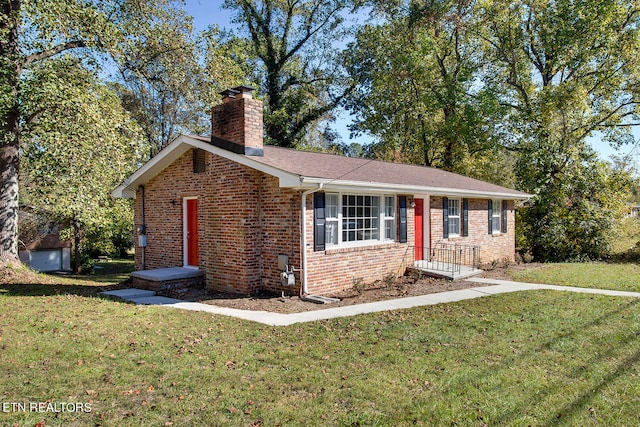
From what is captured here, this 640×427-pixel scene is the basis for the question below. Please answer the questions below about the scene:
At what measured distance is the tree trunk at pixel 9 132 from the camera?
440 inches

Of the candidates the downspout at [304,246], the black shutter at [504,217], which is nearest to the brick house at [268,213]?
the downspout at [304,246]

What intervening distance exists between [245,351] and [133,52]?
39.0ft

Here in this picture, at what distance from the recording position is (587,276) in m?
13.0

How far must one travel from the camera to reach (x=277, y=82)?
27266mm

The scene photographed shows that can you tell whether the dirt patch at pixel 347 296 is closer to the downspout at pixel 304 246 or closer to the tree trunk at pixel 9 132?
the downspout at pixel 304 246

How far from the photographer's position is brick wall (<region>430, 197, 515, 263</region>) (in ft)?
45.4

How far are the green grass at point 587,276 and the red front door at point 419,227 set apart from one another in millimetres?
2922

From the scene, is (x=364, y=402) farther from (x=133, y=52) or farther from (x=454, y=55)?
(x=454, y=55)

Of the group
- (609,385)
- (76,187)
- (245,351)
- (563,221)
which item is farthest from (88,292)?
(563,221)

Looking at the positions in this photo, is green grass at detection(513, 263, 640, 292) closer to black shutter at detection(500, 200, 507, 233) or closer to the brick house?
black shutter at detection(500, 200, 507, 233)

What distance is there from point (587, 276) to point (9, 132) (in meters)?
17.5

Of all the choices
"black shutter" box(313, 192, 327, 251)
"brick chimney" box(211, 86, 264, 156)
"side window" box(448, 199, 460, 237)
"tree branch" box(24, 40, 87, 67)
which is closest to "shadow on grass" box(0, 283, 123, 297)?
"brick chimney" box(211, 86, 264, 156)

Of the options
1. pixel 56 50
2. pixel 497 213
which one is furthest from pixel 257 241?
pixel 497 213

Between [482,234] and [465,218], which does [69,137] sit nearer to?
[465,218]
